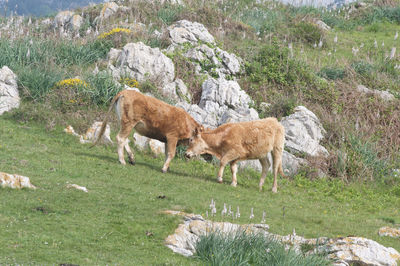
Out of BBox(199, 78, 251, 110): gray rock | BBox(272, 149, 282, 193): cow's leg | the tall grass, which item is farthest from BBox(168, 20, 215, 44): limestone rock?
the tall grass

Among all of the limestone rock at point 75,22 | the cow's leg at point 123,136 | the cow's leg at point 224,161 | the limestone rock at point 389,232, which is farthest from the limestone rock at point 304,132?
the limestone rock at point 75,22

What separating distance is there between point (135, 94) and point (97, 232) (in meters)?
7.22

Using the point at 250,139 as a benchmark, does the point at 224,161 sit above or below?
below

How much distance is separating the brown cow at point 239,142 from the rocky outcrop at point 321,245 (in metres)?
5.55

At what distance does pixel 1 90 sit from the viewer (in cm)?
1994

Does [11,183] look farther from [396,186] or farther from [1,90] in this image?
[396,186]

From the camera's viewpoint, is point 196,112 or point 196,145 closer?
point 196,145

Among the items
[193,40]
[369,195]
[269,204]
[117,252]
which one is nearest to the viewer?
[117,252]

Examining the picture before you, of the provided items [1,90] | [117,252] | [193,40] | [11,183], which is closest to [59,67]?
[1,90]

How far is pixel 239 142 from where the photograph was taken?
15.7 metres

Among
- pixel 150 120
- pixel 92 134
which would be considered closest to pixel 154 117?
pixel 150 120

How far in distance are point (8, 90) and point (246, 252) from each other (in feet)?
47.8

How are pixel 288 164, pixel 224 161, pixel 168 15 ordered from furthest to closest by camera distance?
pixel 168 15
pixel 288 164
pixel 224 161

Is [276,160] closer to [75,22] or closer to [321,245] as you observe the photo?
[321,245]
